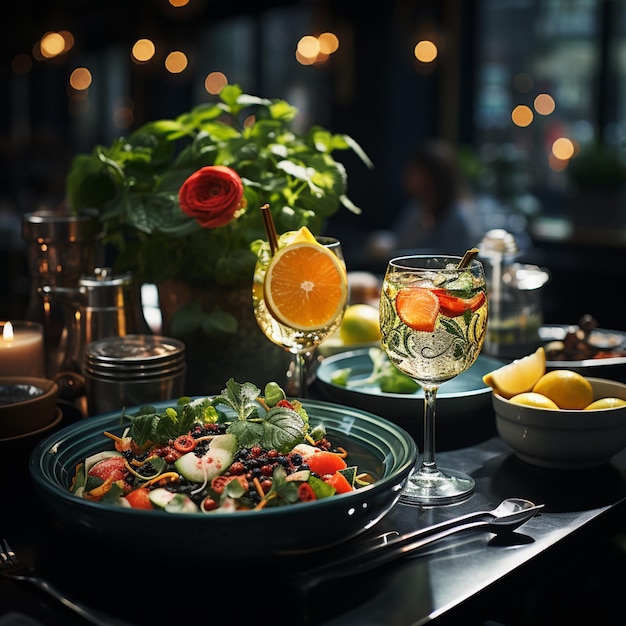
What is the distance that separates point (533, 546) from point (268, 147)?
796 millimetres

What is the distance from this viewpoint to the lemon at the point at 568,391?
3.86 feet

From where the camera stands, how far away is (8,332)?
1288mm

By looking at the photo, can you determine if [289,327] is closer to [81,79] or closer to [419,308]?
[419,308]

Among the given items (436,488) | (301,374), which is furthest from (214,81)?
(436,488)

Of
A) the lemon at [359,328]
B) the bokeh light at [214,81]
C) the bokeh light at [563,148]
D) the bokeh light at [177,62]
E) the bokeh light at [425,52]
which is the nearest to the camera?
the lemon at [359,328]

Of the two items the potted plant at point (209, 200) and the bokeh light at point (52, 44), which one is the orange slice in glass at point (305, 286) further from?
the bokeh light at point (52, 44)

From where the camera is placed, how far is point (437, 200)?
470 cm

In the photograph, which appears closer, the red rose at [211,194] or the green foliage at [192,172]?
the red rose at [211,194]

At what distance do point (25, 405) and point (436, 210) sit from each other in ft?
12.5

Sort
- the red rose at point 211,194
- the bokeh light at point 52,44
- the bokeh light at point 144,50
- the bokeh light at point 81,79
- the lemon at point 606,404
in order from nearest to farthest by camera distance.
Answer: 1. the lemon at point 606,404
2. the red rose at point 211,194
3. the bokeh light at point 52,44
4. the bokeh light at point 144,50
5. the bokeh light at point 81,79

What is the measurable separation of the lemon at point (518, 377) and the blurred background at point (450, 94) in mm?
1911

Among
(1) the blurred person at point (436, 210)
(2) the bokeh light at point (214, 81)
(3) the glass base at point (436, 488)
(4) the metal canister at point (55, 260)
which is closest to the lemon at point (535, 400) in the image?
(3) the glass base at point (436, 488)

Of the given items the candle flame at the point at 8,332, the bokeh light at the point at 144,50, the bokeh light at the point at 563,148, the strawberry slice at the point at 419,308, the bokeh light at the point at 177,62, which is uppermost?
the bokeh light at the point at 177,62

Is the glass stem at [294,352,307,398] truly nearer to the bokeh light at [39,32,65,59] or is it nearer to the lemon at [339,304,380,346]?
the lemon at [339,304,380,346]
